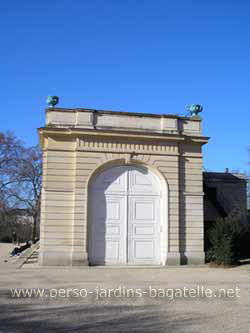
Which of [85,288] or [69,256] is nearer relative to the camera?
[85,288]

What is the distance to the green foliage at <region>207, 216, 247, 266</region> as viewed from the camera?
15539 millimetres

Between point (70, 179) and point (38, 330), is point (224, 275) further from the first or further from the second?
point (38, 330)

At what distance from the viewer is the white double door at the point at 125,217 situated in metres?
15.9

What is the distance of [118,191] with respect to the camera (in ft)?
53.5

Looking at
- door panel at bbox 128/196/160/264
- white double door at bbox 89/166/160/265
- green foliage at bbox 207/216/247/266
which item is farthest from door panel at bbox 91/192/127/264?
green foliage at bbox 207/216/247/266

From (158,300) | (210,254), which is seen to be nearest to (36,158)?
(210,254)

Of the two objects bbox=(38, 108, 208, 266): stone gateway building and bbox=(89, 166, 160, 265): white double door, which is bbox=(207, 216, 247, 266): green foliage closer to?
bbox=(38, 108, 208, 266): stone gateway building

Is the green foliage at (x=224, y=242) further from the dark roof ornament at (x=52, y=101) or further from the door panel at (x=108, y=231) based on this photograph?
the dark roof ornament at (x=52, y=101)

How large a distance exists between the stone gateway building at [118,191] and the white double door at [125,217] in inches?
1.5

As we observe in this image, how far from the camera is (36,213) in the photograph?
37.1m

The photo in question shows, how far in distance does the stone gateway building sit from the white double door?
38mm

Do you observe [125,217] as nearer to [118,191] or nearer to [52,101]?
[118,191]

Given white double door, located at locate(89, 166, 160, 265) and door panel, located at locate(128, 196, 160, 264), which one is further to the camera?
door panel, located at locate(128, 196, 160, 264)

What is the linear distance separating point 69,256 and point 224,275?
569 cm
